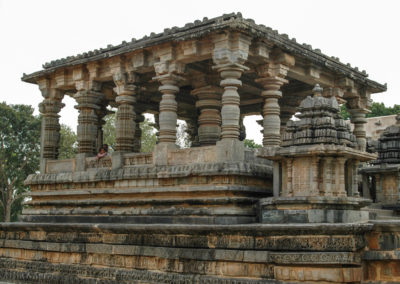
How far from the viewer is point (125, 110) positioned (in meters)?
13.5

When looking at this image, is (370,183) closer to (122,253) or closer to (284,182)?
(284,182)

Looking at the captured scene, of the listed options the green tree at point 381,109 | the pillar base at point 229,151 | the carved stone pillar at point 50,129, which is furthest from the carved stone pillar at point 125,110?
the green tree at point 381,109

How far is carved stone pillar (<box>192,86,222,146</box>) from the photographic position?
49.2 ft

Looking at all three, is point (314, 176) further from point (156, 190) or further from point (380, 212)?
point (380, 212)

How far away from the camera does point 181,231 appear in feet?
30.5

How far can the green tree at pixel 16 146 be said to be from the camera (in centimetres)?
3509

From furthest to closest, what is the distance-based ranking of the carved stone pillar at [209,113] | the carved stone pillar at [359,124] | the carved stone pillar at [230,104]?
the carved stone pillar at [359,124] → the carved stone pillar at [209,113] → the carved stone pillar at [230,104]

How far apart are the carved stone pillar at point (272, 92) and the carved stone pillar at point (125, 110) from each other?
3.35 m

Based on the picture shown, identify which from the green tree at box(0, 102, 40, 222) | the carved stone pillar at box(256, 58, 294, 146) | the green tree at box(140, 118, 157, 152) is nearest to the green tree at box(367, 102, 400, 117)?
the green tree at box(140, 118, 157, 152)

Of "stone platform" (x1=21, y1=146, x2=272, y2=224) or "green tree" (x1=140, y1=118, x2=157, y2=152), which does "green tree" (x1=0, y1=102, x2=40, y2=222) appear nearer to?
"green tree" (x1=140, y1=118, x2=157, y2=152)

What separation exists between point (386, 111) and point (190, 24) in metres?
31.2

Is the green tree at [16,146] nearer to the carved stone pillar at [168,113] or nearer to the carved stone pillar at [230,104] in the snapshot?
the carved stone pillar at [168,113]

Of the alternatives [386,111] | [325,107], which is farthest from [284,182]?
[386,111]

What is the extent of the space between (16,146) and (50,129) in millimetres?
21163
